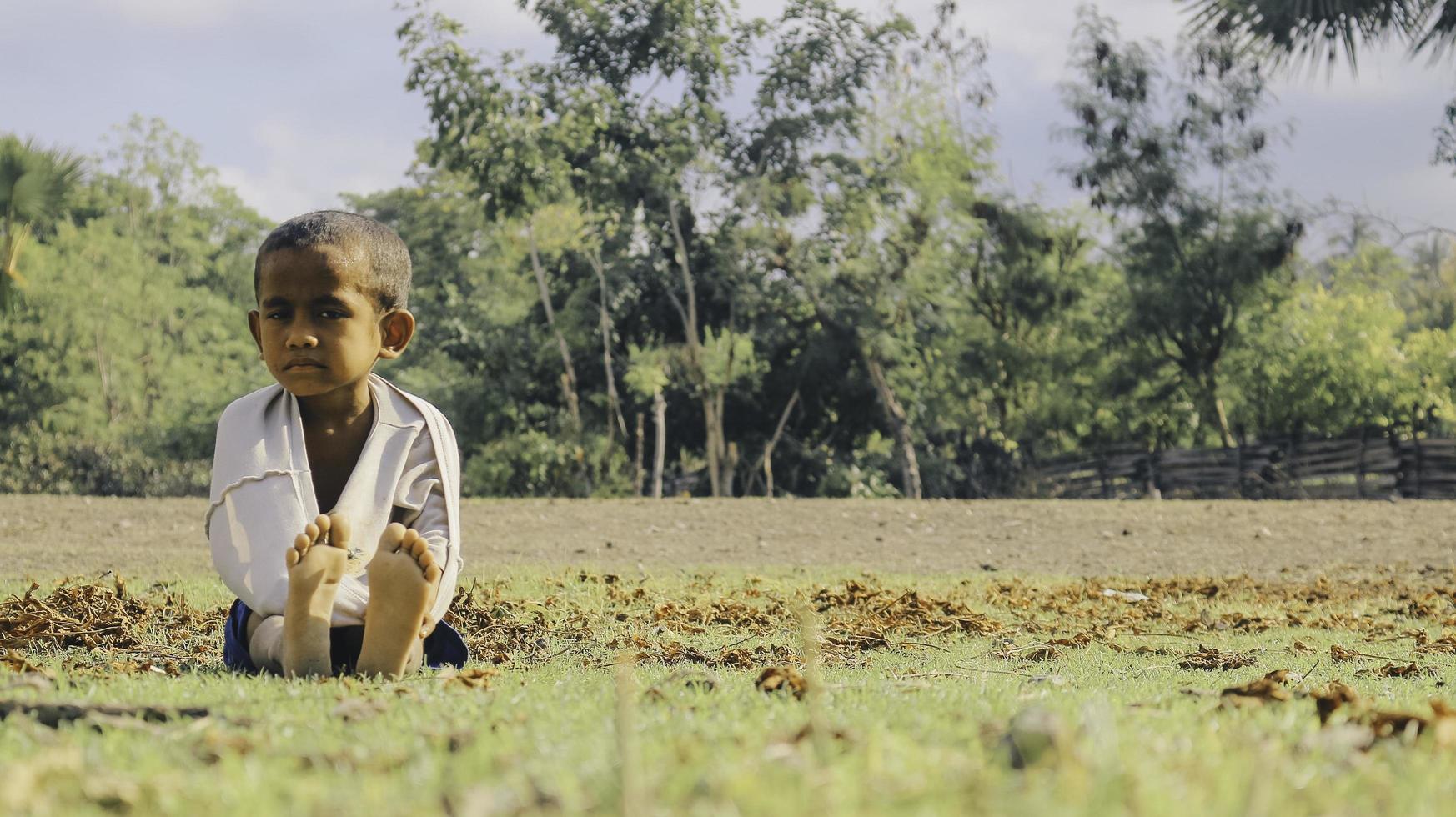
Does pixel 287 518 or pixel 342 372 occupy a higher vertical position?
pixel 342 372

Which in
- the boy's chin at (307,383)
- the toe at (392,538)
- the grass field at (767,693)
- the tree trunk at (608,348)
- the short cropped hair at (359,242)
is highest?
the tree trunk at (608,348)

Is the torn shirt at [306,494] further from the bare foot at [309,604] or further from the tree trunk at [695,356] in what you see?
the tree trunk at [695,356]

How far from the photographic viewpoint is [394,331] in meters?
4.12

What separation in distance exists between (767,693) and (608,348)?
20.3 meters

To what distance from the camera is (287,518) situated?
3672 mm

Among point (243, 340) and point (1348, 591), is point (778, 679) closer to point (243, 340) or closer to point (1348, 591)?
point (1348, 591)

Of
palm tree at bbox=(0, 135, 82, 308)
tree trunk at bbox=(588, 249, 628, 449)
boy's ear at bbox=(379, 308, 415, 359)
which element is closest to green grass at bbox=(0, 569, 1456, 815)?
boy's ear at bbox=(379, 308, 415, 359)

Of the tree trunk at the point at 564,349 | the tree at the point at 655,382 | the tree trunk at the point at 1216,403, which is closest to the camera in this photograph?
the tree at the point at 655,382

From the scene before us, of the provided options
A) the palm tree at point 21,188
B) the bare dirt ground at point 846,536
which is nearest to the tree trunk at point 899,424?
the bare dirt ground at point 846,536

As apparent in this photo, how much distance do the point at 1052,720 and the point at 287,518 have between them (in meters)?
2.65

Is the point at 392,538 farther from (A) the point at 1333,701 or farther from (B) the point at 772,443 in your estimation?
(B) the point at 772,443

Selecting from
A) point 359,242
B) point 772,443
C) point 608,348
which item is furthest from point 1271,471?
point 359,242

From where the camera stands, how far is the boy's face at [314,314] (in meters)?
3.74

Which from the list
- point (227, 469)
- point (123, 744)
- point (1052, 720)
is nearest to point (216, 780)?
point (123, 744)
